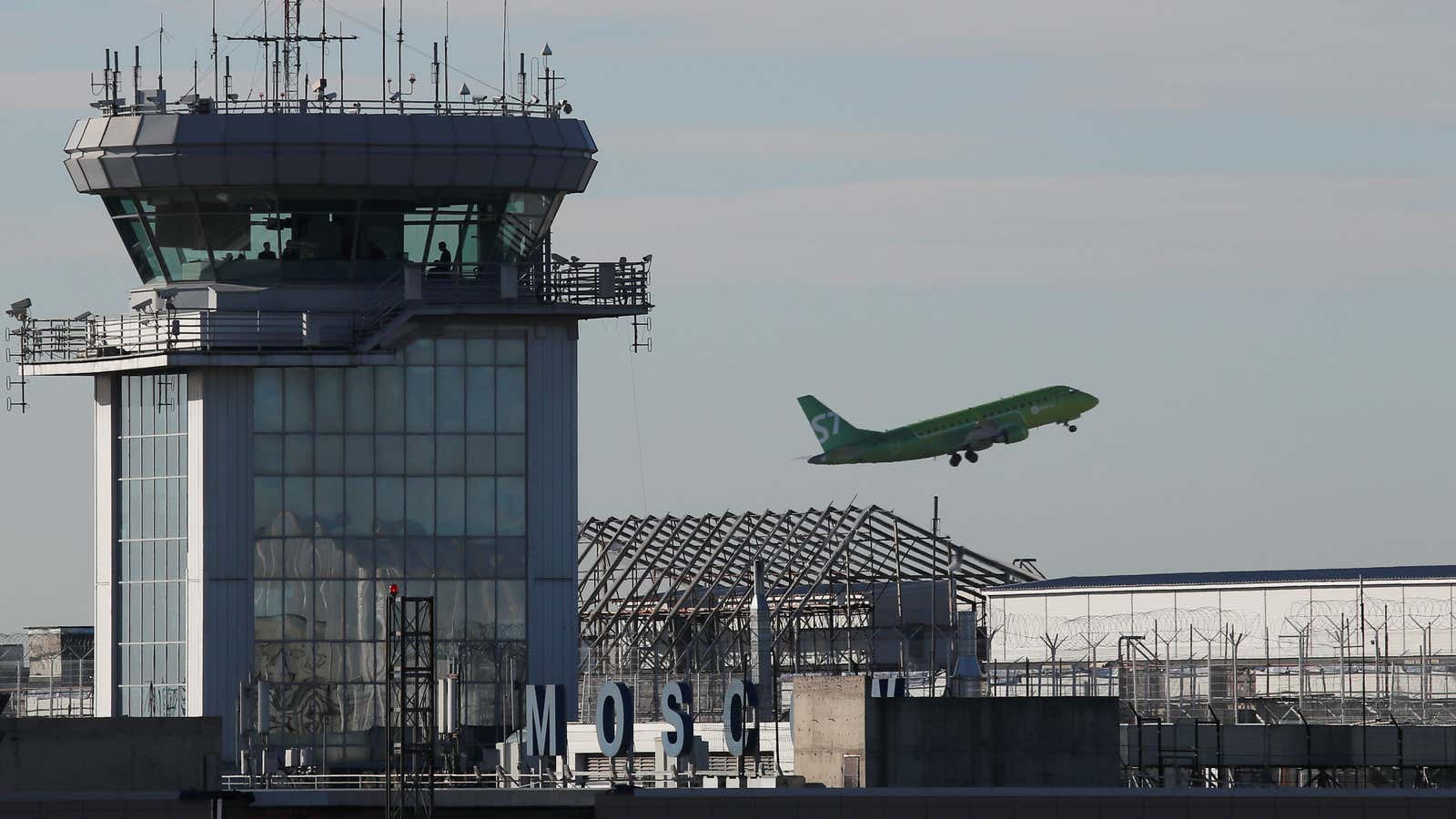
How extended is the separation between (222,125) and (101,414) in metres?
8.21

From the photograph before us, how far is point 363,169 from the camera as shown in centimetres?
7250

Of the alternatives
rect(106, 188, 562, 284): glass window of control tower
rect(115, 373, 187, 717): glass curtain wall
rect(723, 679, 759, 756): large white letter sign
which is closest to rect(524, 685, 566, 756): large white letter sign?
rect(723, 679, 759, 756): large white letter sign

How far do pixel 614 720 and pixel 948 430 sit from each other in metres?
76.5

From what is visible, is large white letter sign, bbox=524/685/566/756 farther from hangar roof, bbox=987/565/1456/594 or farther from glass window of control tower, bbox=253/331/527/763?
hangar roof, bbox=987/565/1456/594

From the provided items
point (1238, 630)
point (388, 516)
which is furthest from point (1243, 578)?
point (388, 516)

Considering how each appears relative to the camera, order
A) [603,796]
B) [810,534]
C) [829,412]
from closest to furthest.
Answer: [603,796] < [810,534] < [829,412]

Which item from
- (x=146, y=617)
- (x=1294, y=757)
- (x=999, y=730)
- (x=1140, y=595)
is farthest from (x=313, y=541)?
(x=1140, y=595)

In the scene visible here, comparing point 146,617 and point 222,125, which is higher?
point 222,125

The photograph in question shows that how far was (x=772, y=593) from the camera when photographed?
416ft

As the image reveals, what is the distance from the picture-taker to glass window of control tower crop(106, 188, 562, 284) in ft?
240

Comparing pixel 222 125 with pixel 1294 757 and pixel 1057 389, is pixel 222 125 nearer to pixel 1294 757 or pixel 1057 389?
pixel 1294 757

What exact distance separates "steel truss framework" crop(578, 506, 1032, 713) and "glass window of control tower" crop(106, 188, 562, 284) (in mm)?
46936

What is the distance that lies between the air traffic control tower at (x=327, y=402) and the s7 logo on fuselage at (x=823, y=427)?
65286 mm

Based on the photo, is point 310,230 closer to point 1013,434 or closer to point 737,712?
point 737,712
